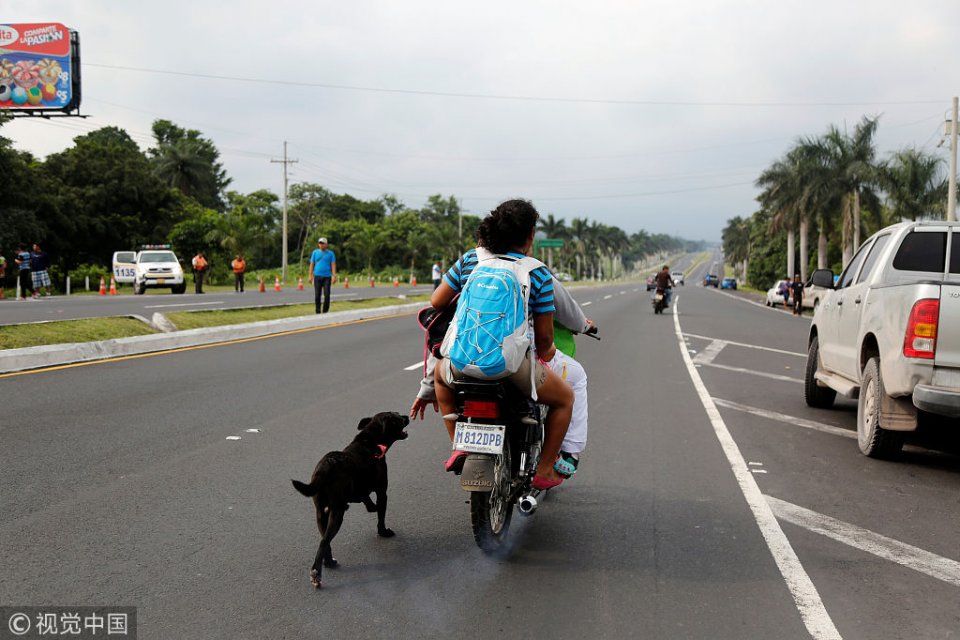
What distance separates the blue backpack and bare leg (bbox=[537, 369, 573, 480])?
0.39m

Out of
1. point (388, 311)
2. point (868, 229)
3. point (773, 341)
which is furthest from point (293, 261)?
point (773, 341)

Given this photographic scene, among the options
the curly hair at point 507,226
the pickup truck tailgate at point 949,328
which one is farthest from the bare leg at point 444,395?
the pickup truck tailgate at point 949,328

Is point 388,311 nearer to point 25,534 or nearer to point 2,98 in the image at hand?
point 25,534

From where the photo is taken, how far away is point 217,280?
5359 centimetres

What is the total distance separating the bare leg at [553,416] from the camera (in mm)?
4773

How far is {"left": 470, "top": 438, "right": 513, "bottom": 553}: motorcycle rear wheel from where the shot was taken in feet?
14.6

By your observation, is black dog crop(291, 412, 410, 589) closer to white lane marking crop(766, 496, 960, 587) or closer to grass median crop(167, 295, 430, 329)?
white lane marking crop(766, 496, 960, 587)

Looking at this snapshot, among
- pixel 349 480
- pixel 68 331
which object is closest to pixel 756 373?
pixel 349 480

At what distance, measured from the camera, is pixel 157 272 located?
117 ft

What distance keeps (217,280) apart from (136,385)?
45.2 metres

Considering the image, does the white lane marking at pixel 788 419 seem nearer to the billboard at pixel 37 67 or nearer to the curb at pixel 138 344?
the curb at pixel 138 344

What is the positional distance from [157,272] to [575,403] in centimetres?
3385

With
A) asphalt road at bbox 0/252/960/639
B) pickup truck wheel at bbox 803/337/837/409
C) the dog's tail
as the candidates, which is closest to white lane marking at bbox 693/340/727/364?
pickup truck wheel at bbox 803/337/837/409

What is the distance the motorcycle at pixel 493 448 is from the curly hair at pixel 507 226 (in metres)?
0.79
